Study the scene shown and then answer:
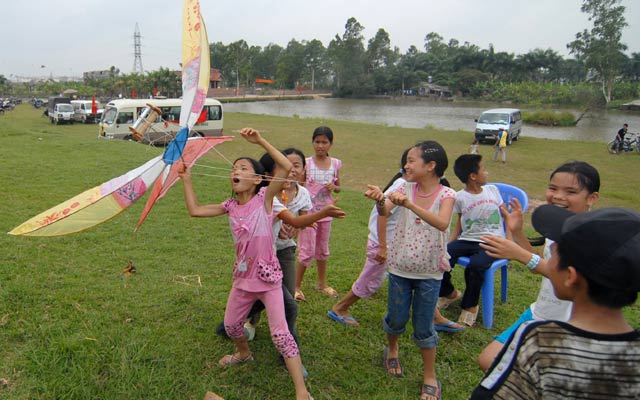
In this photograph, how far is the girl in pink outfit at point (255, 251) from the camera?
244 cm

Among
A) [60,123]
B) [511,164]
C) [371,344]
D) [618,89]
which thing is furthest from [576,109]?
[371,344]

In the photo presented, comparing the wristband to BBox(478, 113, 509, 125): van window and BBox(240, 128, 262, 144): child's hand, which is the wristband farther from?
BBox(478, 113, 509, 125): van window

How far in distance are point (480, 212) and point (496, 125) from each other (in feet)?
57.3

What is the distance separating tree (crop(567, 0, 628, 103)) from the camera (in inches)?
1443

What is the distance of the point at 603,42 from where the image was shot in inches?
1517

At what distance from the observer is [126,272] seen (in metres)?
4.04

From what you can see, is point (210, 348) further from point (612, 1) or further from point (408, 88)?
point (408, 88)

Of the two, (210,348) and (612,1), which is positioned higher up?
(612,1)

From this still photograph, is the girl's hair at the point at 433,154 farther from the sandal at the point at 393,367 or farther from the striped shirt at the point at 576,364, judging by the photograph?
the striped shirt at the point at 576,364

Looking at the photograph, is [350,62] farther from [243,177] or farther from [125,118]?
[243,177]

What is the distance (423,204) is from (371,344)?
4.04 ft

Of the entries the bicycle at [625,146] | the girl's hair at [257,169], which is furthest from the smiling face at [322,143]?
the bicycle at [625,146]

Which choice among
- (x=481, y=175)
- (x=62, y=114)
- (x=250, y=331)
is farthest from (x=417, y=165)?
(x=62, y=114)

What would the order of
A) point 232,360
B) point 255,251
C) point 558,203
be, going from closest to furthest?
point 558,203, point 255,251, point 232,360
